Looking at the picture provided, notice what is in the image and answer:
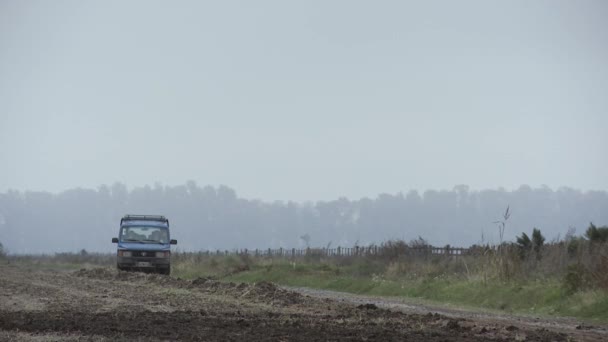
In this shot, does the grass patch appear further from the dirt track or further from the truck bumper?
the truck bumper

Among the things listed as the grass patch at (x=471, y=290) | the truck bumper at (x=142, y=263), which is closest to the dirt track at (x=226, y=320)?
the grass patch at (x=471, y=290)

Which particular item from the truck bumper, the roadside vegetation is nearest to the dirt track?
the roadside vegetation

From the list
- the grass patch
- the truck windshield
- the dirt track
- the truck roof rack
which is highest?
the truck roof rack

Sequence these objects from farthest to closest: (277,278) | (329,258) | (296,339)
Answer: (329,258)
(277,278)
(296,339)

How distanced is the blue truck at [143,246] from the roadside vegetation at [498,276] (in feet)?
12.3

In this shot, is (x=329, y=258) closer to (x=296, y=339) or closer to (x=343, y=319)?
(x=343, y=319)

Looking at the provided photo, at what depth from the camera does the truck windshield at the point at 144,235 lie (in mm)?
40594

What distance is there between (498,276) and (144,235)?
61.6 feet

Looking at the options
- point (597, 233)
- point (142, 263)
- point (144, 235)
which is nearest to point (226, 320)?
point (597, 233)

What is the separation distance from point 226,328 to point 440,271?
18968 mm

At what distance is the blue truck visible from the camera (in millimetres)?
40094

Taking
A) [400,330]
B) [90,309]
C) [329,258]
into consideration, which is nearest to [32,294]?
[90,309]

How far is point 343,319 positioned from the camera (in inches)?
692

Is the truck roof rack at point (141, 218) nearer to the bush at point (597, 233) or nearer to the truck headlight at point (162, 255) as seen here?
the truck headlight at point (162, 255)
